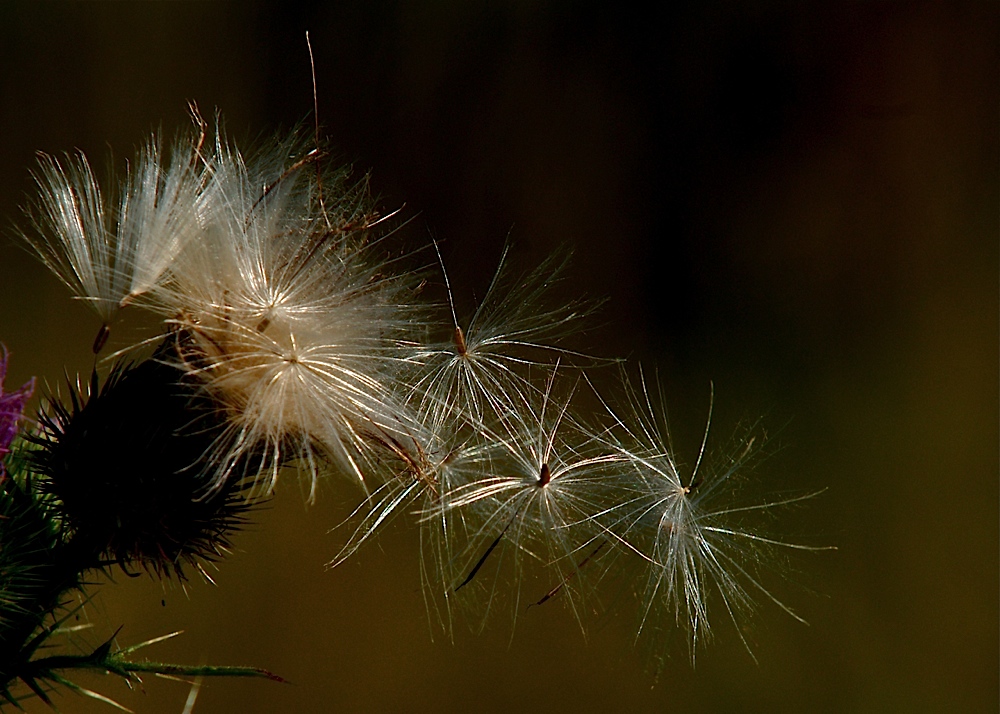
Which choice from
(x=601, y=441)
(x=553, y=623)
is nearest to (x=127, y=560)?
(x=601, y=441)

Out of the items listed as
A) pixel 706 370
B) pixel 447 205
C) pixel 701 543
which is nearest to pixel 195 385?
pixel 701 543

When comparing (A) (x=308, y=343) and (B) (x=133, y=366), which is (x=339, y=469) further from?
(B) (x=133, y=366)

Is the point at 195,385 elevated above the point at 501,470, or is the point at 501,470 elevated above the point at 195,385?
the point at 195,385

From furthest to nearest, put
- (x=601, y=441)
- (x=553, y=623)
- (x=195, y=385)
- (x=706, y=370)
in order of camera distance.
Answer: (x=706, y=370), (x=553, y=623), (x=601, y=441), (x=195, y=385)

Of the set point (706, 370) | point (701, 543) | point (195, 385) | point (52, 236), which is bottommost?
point (706, 370)

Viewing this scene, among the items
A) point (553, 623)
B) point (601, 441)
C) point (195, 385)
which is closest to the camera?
point (195, 385)

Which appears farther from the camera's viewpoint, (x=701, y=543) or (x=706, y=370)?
(x=706, y=370)
